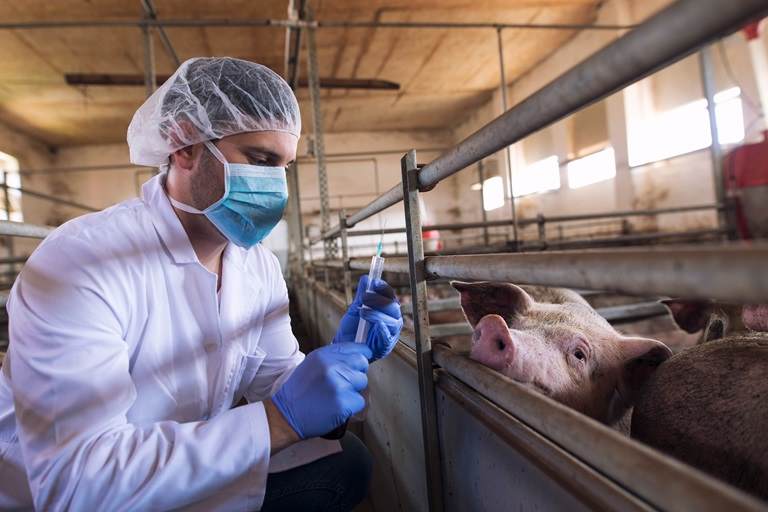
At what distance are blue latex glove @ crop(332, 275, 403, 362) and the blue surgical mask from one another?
0.40 meters

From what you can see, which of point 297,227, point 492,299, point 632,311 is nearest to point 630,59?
point 492,299

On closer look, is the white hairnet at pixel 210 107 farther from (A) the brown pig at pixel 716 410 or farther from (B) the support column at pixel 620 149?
(B) the support column at pixel 620 149

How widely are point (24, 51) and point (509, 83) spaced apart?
1011 centimetres

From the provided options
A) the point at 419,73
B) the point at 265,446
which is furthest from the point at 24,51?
the point at 265,446

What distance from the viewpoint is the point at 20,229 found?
81.8 inches

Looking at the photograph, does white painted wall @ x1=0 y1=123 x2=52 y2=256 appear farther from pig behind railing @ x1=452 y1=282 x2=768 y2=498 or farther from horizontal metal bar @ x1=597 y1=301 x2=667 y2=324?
pig behind railing @ x1=452 y1=282 x2=768 y2=498

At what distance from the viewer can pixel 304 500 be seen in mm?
1504

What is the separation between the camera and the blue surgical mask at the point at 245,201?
1458mm

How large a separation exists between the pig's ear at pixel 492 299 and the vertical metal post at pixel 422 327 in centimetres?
31

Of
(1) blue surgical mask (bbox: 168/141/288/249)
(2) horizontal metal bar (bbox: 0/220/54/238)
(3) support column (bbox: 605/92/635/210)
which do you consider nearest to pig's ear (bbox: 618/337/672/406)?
(1) blue surgical mask (bbox: 168/141/288/249)

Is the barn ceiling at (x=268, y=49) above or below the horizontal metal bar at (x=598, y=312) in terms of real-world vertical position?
above

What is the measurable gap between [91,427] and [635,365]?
1459mm

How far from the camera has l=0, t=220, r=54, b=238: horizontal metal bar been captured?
1.91 meters

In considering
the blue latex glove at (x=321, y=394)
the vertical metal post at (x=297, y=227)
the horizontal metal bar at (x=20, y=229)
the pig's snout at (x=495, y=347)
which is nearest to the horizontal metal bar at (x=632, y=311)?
the pig's snout at (x=495, y=347)
